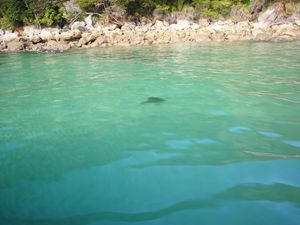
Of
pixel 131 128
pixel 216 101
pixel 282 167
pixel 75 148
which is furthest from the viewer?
pixel 216 101

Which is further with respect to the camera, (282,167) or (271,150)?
(271,150)

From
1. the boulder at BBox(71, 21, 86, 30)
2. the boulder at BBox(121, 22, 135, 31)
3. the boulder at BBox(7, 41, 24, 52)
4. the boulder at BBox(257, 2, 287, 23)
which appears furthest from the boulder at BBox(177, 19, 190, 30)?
the boulder at BBox(7, 41, 24, 52)

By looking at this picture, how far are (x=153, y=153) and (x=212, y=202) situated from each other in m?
1.35

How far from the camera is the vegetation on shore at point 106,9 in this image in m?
26.9

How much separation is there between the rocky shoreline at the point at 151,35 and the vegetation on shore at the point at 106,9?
163 centimetres

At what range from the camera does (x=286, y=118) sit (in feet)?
17.6

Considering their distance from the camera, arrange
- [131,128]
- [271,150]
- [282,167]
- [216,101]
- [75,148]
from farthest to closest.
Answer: [216,101] → [131,128] → [75,148] → [271,150] → [282,167]

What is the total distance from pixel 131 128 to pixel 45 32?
20.8m

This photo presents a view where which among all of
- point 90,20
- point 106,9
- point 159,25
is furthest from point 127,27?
point 90,20

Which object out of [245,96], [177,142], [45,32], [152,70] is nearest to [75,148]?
[177,142]

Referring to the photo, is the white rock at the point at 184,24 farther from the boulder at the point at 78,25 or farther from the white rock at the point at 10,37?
the white rock at the point at 10,37

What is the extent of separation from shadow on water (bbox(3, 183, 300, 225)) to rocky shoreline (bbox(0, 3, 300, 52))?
17.7 m

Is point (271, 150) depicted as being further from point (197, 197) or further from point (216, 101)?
point (216, 101)

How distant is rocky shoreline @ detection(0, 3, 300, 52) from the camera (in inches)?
844
